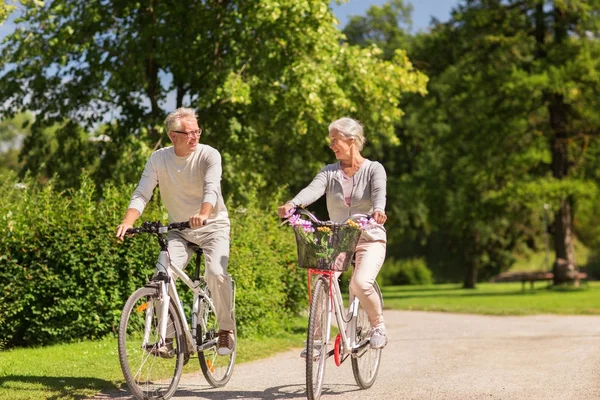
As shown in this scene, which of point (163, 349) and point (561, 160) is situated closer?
point (163, 349)

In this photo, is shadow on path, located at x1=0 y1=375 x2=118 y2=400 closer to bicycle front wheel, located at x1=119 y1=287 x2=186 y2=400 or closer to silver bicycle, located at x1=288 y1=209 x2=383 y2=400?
bicycle front wheel, located at x1=119 y1=287 x2=186 y2=400

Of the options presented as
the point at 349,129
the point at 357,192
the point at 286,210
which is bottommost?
the point at 286,210

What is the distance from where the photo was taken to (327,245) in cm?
665

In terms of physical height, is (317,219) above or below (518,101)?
below

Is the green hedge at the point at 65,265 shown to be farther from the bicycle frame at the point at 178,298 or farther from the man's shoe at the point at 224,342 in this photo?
the bicycle frame at the point at 178,298

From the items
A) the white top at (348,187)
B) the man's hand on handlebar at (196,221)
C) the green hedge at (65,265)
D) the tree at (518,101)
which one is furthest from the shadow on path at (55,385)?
the tree at (518,101)

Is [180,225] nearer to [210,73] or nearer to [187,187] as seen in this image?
[187,187]

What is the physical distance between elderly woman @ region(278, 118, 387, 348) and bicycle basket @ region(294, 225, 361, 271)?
468 millimetres

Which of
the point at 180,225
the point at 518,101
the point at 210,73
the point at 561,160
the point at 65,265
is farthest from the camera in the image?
the point at 561,160

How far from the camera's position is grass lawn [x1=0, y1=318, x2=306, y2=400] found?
7295 mm

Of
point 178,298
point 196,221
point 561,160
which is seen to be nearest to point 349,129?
point 196,221

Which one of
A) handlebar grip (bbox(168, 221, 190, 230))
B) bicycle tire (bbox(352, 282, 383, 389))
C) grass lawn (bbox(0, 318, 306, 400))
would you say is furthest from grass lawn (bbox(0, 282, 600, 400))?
bicycle tire (bbox(352, 282, 383, 389))

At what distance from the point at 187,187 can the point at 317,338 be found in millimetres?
1501

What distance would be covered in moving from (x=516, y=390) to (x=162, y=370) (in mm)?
2693
